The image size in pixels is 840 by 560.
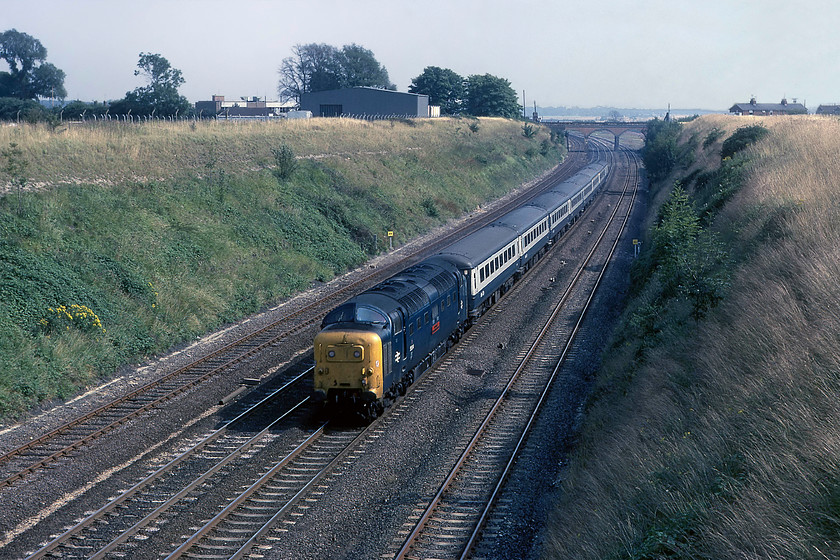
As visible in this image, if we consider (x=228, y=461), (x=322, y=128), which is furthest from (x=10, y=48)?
(x=228, y=461)

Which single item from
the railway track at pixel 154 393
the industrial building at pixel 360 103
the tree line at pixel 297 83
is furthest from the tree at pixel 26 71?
the railway track at pixel 154 393

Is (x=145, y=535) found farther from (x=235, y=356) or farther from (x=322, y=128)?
(x=322, y=128)

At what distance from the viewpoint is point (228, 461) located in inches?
680

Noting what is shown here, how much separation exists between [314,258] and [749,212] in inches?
870

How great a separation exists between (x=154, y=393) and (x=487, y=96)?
399ft

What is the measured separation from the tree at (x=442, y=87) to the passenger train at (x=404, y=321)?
102 m

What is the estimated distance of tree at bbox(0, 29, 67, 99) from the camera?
269 ft

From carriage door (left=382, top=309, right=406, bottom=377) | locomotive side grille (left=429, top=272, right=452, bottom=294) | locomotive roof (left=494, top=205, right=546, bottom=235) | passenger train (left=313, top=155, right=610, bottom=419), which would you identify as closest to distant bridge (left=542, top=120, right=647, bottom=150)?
locomotive roof (left=494, top=205, right=546, bottom=235)

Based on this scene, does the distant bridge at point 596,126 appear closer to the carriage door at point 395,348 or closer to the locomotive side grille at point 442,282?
the locomotive side grille at point 442,282

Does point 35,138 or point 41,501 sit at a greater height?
point 35,138

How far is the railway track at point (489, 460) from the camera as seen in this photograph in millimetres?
13867

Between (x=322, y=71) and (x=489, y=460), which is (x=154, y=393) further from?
(x=322, y=71)

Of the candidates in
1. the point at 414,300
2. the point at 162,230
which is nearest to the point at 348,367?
the point at 414,300

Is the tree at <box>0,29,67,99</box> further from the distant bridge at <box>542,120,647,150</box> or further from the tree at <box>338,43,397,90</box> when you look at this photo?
the distant bridge at <box>542,120,647,150</box>
